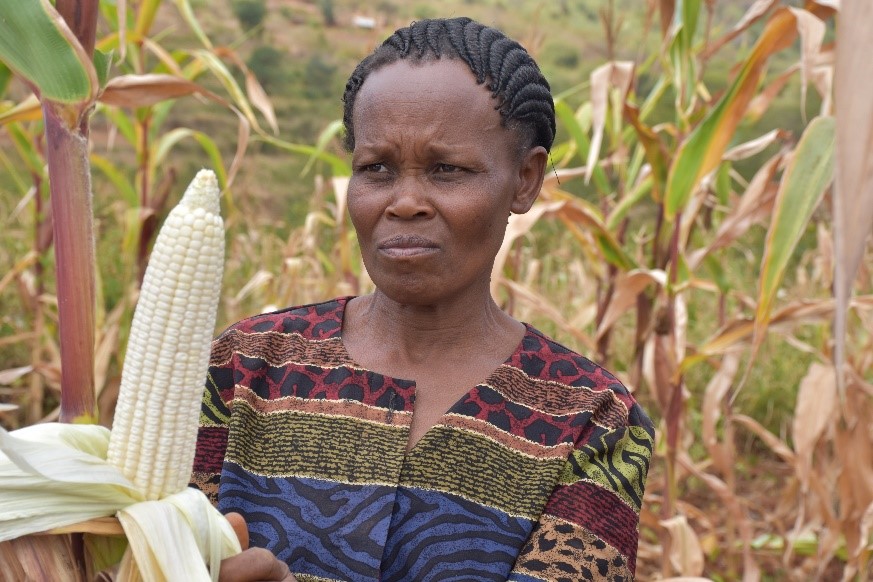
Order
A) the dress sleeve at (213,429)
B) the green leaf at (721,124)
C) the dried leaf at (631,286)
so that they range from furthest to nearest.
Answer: the dried leaf at (631,286) < the green leaf at (721,124) < the dress sleeve at (213,429)

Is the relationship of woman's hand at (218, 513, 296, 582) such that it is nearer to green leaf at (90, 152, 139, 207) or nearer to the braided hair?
the braided hair

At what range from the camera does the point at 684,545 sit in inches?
111

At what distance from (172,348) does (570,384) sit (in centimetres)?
67

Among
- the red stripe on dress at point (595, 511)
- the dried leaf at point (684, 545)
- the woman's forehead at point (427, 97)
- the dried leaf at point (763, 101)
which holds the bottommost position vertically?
the dried leaf at point (684, 545)

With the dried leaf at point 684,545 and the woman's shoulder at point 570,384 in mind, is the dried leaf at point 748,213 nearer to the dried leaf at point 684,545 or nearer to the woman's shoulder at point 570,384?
the dried leaf at point 684,545

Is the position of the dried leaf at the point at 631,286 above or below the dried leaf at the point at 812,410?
above

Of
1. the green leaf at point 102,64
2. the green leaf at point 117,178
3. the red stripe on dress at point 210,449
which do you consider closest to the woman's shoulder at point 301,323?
the red stripe on dress at point 210,449

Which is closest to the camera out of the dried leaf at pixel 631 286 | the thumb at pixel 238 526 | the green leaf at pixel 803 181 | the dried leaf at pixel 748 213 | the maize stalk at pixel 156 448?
the maize stalk at pixel 156 448

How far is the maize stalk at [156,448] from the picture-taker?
1.12 metres

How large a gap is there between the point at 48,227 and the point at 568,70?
30.2 feet

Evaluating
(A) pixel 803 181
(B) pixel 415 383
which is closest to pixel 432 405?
(B) pixel 415 383

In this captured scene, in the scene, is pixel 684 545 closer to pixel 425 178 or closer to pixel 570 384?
pixel 570 384

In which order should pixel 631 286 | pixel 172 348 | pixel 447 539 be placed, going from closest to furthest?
pixel 172 348 → pixel 447 539 → pixel 631 286

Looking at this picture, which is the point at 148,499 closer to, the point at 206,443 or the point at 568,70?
the point at 206,443
